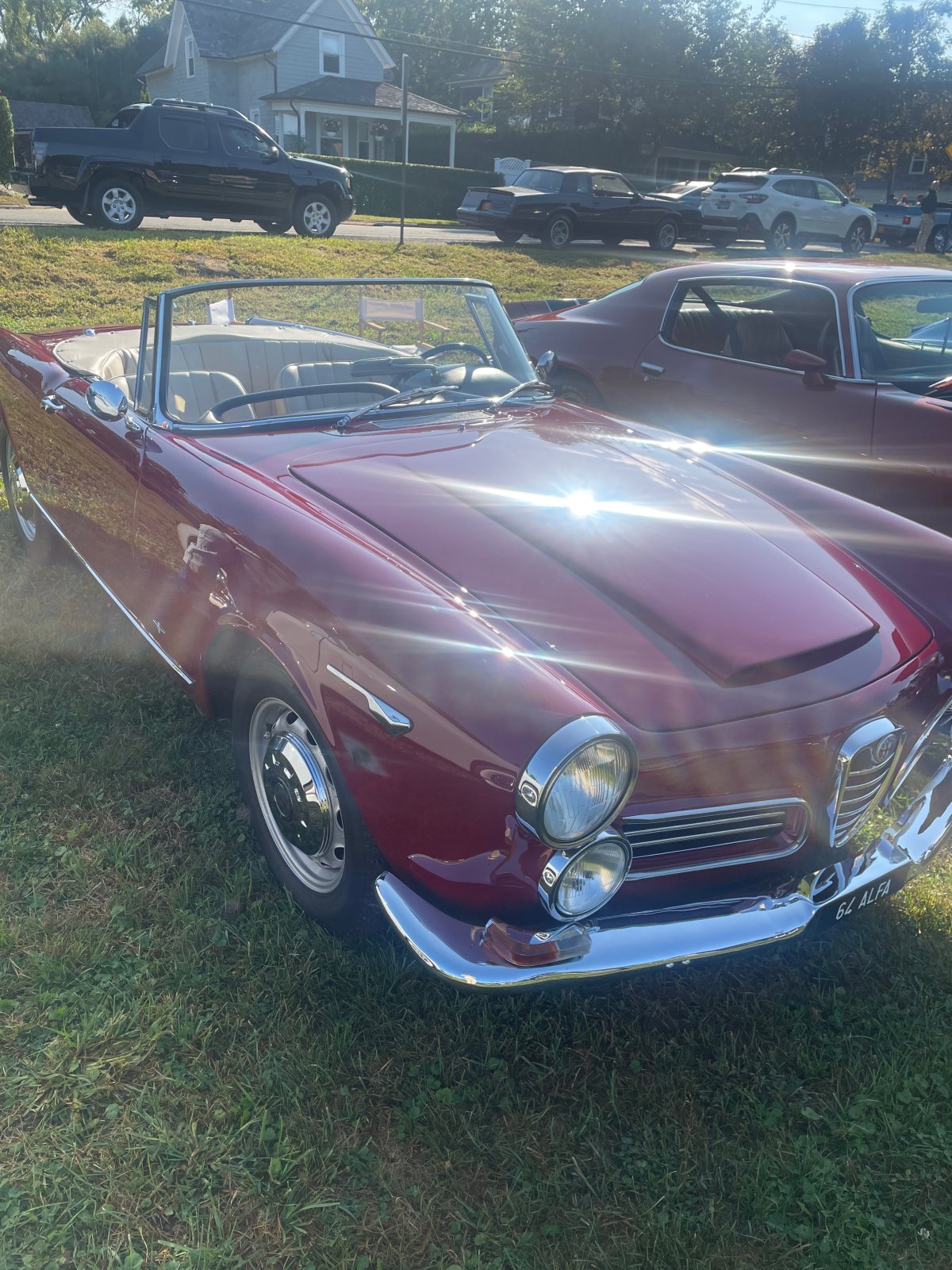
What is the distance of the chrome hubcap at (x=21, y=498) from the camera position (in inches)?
171

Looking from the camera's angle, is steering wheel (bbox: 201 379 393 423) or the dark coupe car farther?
the dark coupe car

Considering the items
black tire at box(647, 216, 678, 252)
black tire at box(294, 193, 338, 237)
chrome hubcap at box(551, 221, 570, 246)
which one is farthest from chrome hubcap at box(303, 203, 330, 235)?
black tire at box(647, 216, 678, 252)

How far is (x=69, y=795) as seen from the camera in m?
2.92

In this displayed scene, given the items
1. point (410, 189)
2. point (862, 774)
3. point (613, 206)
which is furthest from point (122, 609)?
point (410, 189)

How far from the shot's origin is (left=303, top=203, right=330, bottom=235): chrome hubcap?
14.3 m

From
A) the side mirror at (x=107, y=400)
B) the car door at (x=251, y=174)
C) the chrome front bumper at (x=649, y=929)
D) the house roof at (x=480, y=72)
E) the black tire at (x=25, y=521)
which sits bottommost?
the black tire at (x=25, y=521)

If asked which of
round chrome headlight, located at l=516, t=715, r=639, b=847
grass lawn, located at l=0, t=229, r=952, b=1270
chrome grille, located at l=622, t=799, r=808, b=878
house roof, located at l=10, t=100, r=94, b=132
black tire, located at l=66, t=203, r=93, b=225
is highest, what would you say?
house roof, located at l=10, t=100, r=94, b=132

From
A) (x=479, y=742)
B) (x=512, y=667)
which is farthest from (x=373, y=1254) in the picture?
(x=512, y=667)

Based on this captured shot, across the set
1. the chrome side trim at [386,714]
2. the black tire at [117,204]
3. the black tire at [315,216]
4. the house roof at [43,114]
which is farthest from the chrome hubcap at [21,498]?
the house roof at [43,114]

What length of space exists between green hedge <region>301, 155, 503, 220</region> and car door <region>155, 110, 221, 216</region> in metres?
12.8

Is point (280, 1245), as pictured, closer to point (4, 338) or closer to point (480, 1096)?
point (480, 1096)

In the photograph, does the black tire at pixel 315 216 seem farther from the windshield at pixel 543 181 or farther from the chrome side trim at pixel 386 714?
the chrome side trim at pixel 386 714

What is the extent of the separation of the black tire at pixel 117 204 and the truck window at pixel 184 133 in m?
0.76

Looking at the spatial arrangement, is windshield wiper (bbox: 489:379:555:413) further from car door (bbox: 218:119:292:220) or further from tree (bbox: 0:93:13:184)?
tree (bbox: 0:93:13:184)
